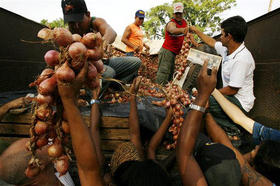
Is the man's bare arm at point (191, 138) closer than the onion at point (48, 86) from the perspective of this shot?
No

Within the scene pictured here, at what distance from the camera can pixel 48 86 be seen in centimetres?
78

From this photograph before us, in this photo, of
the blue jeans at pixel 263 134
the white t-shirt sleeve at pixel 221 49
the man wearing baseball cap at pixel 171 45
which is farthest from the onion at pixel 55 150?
the man wearing baseball cap at pixel 171 45

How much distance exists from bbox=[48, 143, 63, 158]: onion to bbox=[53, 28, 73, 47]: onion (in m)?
0.54

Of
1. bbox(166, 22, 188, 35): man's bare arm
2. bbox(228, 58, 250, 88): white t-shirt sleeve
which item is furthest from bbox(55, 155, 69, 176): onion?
bbox(166, 22, 188, 35): man's bare arm

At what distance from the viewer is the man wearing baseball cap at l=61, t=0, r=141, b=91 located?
1807 mm

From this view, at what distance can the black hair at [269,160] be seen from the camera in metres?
1.22

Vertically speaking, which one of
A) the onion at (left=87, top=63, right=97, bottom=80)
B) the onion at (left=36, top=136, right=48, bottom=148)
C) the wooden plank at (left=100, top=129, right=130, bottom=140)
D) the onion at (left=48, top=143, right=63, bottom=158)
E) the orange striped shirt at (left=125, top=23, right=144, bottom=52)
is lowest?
the wooden plank at (left=100, top=129, right=130, bottom=140)

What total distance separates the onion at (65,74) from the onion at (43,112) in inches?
8.8

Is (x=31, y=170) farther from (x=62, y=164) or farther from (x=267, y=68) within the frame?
(x=267, y=68)

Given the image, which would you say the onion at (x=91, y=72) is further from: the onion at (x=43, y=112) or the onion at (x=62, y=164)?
the onion at (x=62, y=164)

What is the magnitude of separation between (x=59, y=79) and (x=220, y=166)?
48.5 inches

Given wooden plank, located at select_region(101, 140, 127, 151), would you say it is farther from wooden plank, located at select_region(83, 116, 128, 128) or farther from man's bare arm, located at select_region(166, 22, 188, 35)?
man's bare arm, located at select_region(166, 22, 188, 35)

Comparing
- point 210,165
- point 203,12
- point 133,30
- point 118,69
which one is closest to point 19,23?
point 118,69

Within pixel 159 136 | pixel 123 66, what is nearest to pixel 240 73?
pixel 159 136
